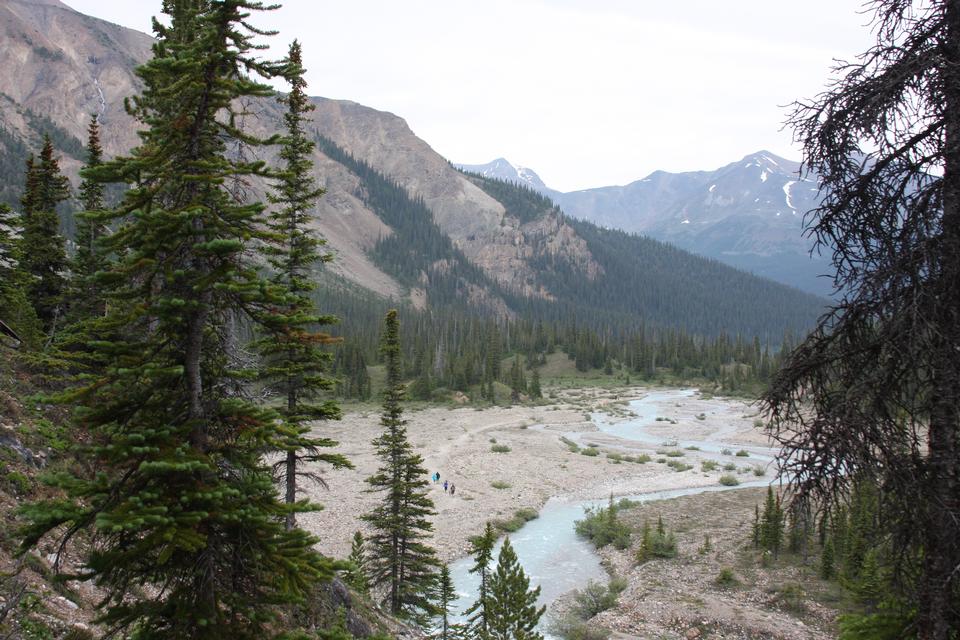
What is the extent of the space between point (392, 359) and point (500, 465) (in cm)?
2867

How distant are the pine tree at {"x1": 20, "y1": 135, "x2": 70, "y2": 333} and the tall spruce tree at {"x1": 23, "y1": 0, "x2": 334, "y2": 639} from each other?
1048 inches

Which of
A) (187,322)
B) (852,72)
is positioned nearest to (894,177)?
(852,72)

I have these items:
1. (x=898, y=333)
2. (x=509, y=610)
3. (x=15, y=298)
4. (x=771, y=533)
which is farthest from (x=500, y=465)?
(x=898, y=333)

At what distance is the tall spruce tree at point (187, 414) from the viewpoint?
5.95 meters

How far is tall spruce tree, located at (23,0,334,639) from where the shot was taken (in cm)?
595

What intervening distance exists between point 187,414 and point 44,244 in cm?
3038

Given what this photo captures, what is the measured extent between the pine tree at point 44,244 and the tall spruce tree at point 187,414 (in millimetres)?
26625

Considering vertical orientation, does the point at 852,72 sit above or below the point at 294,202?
above

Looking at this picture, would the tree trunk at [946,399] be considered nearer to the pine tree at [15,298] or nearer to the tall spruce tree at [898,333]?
the tall spruce tree at [898,333]

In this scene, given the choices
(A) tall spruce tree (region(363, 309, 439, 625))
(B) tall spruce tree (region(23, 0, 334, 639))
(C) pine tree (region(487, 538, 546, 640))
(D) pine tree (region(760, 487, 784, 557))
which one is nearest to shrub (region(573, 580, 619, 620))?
(A) tall spruce tree (region(363, 309, 439, 625))

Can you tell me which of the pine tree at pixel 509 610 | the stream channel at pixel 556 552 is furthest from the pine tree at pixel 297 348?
the stream channel at pixel 556 552

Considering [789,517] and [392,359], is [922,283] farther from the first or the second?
[392,359]

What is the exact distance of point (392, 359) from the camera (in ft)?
77.7

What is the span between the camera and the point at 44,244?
29.7m
